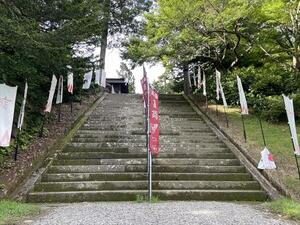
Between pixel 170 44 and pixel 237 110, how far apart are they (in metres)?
3.53

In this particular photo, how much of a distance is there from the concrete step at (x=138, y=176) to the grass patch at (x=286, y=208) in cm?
151

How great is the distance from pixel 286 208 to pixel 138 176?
10.5 ft

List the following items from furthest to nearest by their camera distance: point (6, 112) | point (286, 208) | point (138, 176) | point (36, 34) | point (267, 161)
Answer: point (138, 176) < point (267, 161) < point (6, 112) < point (36, 34) < point (286, 208)

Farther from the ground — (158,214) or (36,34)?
(36,34)

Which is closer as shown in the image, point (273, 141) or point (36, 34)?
point (36, 34)

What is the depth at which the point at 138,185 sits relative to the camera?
7793 millimetres

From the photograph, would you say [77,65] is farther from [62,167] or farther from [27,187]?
[27,187]

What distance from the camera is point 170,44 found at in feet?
46.5

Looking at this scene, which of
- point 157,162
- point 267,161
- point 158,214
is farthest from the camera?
point 157,162

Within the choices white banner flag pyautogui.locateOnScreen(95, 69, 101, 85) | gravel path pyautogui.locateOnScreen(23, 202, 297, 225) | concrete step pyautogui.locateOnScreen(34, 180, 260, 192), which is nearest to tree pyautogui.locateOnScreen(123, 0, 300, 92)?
white banner flag pyautogui.locateOnScreen(95, 69, 101, 85)

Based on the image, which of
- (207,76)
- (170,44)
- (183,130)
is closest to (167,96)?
(207,76)

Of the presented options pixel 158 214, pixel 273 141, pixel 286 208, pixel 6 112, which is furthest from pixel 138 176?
pixel 273 141

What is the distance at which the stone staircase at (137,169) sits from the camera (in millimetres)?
7410

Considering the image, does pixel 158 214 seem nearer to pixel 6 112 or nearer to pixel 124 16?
pixel 6 112
